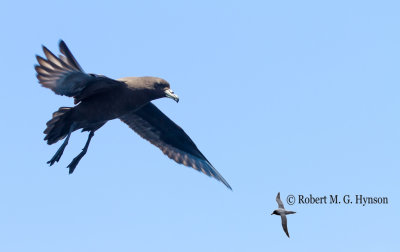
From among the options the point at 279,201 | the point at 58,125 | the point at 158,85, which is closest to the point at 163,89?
the point at 158,85

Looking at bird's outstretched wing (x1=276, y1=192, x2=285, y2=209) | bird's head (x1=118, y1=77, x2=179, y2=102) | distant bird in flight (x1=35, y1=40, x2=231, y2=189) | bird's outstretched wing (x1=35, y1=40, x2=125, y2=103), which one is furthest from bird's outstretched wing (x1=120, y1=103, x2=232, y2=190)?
bird's outstretched wing (x1=276, y1=192, x2=285, y2=209)

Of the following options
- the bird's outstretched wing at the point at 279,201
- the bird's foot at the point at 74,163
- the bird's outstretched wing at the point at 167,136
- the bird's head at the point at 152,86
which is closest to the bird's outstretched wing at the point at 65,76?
the bird's head at the point at 152,86

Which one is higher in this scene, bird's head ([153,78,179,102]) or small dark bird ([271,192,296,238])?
bird's head ([153,78,179,102])

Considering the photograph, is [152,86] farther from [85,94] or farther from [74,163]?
[74,163]

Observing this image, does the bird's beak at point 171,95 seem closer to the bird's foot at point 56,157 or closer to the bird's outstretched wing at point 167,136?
the bird's outstretched wing at point 167,136

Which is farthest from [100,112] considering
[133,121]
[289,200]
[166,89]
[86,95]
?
[289,200]

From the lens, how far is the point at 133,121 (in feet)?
44.2

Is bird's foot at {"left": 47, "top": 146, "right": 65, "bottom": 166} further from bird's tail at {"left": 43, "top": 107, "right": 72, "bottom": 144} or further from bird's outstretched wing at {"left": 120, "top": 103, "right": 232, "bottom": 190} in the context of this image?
bird's outstretched wing at {"left": 120, "top": 103, "right": 232, "bottom": 190}

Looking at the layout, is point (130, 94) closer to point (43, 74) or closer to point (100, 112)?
point (100, 112)

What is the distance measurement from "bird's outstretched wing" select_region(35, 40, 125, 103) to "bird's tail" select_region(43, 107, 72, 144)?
47cm

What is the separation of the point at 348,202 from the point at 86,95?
4.79 metres

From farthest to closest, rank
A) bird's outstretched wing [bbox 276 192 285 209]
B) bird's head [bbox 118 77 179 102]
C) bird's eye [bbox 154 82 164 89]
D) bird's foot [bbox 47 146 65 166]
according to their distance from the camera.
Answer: bird's eye [bbox 154 82 164 89]
bird's head [bbox 118 77 179 102]
bird's foot [bbox 47 146 65 166]
bird's outstretched wing [bbox 276 192 285 209]

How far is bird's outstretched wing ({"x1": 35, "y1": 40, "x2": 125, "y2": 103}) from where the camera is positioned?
10.5 metres

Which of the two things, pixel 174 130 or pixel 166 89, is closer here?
pixel 166 89
